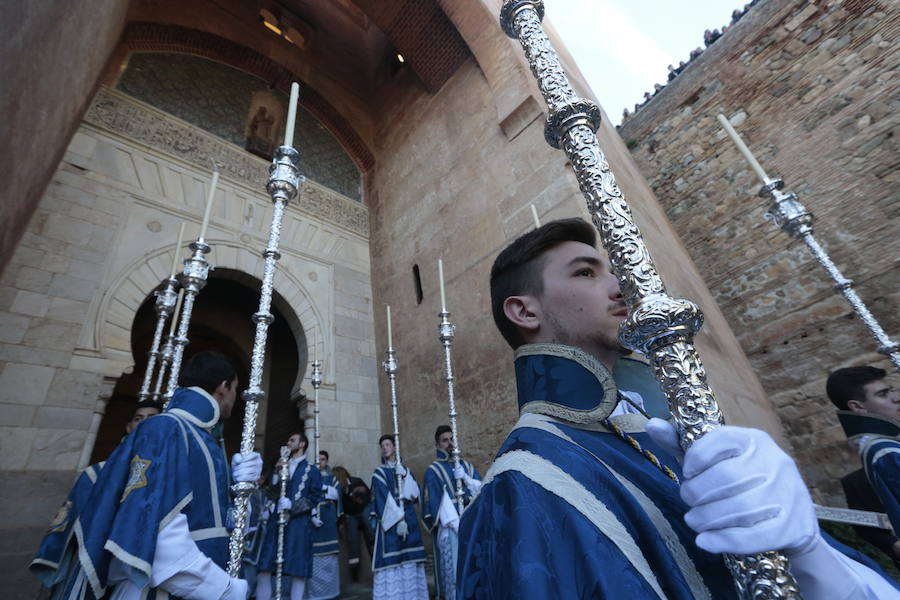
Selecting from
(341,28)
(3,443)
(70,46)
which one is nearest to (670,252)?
(70,46)

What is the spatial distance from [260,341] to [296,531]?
3.61m

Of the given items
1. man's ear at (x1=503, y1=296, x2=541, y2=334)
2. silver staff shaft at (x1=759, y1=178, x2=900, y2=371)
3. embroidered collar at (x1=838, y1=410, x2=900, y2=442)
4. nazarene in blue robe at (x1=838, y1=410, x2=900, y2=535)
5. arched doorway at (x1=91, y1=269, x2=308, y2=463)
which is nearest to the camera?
man's ear at (x1=503, y1=296, x2=541, y2=334)

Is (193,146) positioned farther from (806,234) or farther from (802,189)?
(802,189)

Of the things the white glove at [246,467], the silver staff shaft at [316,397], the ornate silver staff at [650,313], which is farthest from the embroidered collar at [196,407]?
the silver staff shaft at [316,397]

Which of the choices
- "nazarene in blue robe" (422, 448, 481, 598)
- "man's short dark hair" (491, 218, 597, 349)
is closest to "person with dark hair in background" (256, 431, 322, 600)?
"nazarene in blue robe" (422, 448, 481, 598)

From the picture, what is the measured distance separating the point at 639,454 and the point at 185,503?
5.61 ft

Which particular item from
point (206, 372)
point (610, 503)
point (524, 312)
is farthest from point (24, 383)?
point (610, 503)

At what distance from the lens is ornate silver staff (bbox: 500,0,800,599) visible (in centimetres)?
53

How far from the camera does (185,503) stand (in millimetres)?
1635

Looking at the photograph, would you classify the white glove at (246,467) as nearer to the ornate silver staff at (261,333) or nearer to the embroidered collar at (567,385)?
the ornate silver staff at (261,333)

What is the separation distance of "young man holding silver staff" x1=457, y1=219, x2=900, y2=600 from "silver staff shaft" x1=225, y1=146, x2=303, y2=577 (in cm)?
103

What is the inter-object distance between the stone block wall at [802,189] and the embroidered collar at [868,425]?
273 cm

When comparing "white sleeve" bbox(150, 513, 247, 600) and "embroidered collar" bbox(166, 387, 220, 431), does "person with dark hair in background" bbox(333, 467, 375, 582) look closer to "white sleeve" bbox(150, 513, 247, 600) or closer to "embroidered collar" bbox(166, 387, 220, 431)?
"embroidered collar" bbox(166, 387, 220, 431)

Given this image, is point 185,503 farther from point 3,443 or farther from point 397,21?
point 397,21
